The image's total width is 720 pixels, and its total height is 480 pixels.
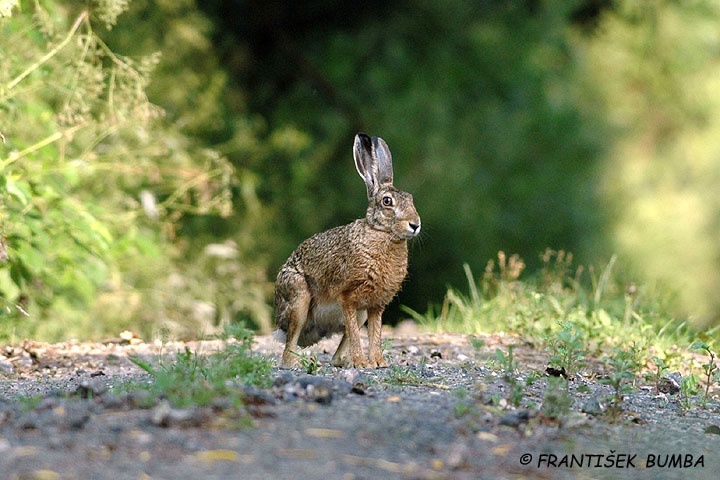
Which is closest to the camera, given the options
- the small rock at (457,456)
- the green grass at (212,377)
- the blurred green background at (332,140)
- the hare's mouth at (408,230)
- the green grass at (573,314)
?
the small rock at (457,456)

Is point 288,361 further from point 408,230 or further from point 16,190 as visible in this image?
point 16,190

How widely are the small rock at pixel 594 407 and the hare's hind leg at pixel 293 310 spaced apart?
183 centimetres

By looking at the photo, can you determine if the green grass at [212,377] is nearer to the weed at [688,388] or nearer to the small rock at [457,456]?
the small rock at [457,456]

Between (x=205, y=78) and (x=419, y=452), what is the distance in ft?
29.0

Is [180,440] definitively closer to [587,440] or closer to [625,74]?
[587,440]

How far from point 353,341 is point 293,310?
46cm

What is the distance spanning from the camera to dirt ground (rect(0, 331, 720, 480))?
13.3 ft

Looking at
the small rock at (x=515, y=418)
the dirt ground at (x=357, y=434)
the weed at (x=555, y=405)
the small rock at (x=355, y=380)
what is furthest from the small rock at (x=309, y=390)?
the weed at (x=555, y=405)

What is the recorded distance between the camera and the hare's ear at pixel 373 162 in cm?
691

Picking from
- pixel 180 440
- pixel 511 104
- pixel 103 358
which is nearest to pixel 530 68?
pixel 511 104

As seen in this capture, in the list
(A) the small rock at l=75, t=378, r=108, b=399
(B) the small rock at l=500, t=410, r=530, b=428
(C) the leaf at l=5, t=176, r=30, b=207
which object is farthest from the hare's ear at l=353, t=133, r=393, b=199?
(A) the small rock at l=75, t=378, r=108, b=399

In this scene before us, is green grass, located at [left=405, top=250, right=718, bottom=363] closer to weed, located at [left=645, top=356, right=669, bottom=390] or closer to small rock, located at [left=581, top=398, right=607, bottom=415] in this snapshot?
weed, located at [left=645, top=356, right=669, bottom=390]

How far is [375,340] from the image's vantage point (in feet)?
21.6

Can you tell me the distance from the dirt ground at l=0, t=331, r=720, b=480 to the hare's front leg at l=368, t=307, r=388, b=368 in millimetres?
453
